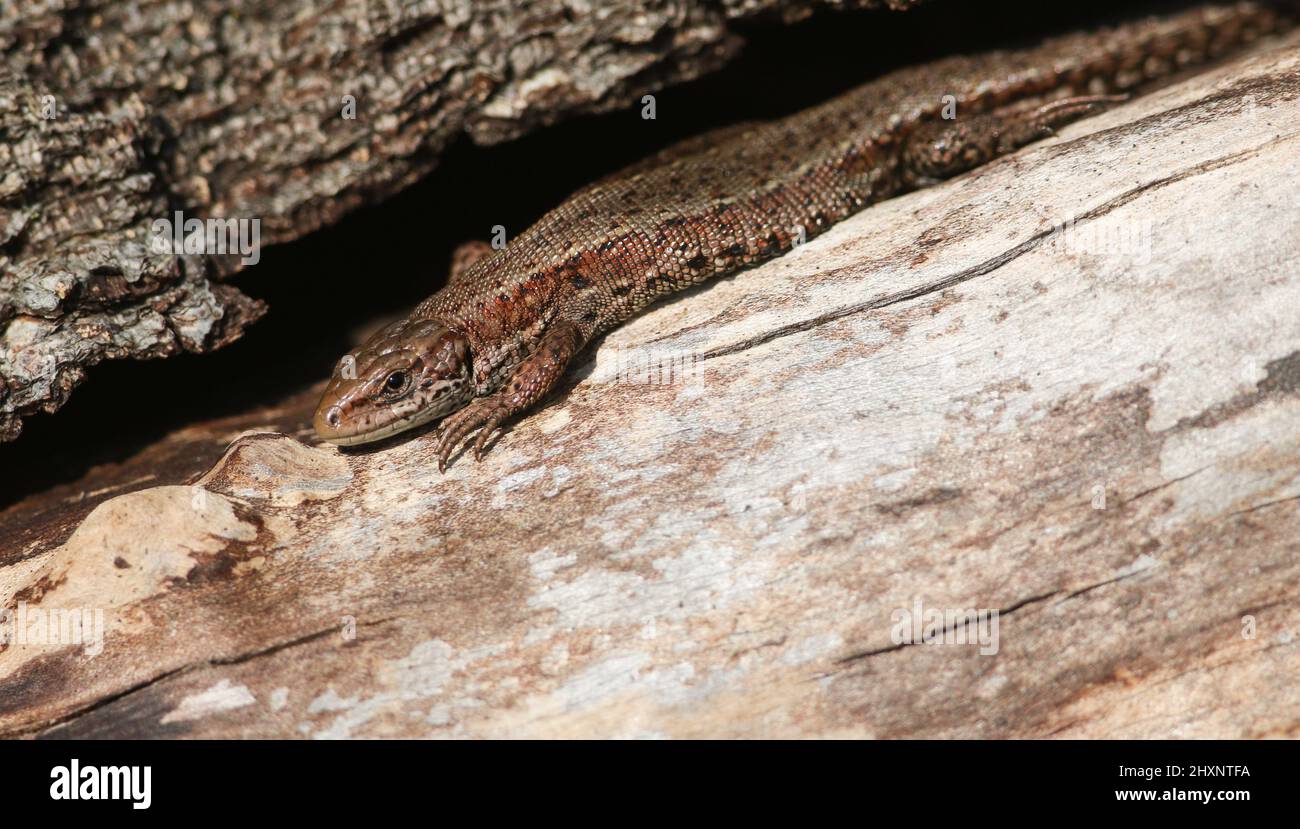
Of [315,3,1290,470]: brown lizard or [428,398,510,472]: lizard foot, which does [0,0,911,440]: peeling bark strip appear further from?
[428,398,510,472]: lizard foot

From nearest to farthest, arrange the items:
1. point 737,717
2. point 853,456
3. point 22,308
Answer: point 737,717, point 853,456, point 22,308

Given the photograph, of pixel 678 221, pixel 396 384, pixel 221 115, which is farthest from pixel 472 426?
pixel 221 115

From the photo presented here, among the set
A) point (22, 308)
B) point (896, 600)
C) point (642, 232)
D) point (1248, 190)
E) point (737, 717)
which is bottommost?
point (737, 717)

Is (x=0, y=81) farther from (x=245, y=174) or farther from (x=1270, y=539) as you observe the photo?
(x=1270, y=539)

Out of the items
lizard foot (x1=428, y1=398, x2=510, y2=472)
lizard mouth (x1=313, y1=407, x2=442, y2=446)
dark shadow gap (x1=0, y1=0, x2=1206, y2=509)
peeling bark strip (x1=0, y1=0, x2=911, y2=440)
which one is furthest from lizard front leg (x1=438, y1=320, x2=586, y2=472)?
dark shadow gap (x1=0, y1=0, x2=1206, y2=509)

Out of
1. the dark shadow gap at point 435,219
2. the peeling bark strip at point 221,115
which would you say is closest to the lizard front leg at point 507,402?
the peeling bark strip at point 221,115
